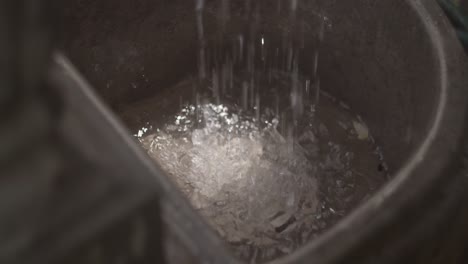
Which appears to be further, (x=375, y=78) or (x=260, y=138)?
(x=260, y=138)

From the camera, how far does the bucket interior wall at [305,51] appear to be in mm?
1936

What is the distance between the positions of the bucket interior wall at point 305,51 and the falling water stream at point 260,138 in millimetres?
31

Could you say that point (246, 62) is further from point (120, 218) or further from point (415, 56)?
point (120, 218)

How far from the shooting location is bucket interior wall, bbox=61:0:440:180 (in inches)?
76.2

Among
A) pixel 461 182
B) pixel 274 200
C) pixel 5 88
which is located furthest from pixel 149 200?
pixel 274 200

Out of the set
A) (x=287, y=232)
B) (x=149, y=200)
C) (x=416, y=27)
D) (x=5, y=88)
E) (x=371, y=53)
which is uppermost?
(x=5, y=88)

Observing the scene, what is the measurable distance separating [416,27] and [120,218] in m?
1.20

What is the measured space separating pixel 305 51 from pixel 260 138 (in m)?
0.35

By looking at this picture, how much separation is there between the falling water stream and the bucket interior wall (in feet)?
0.10

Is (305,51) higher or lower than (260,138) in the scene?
higher

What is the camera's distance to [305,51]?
2.35 metres

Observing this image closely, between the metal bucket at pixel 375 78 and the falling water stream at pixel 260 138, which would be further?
the falling water stream at pixel 260 138

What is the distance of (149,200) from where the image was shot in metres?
0.75

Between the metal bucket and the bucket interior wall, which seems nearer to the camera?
the metal bucket
